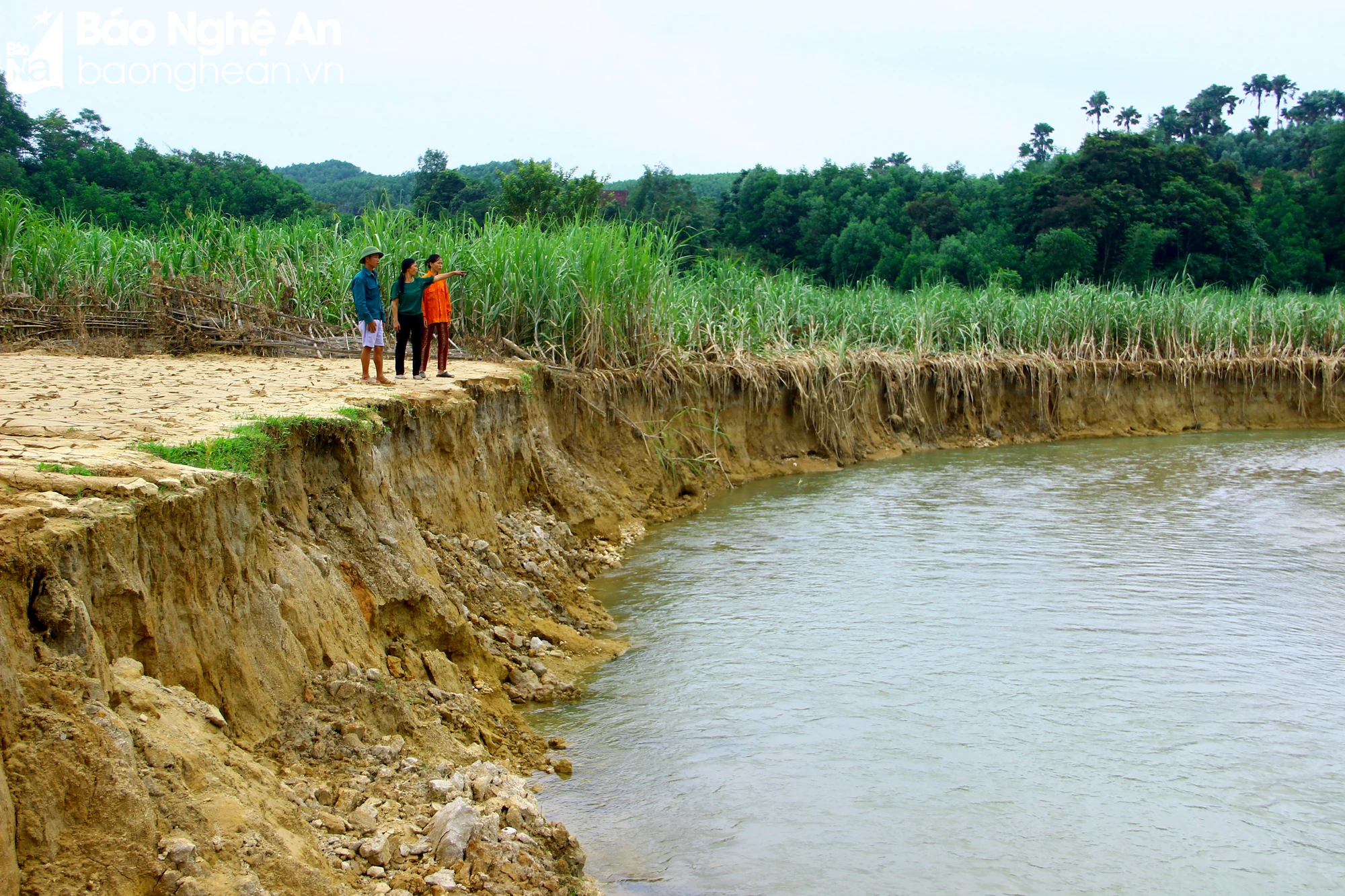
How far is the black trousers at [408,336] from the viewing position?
26.6 feet

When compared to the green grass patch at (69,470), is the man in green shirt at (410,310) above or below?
above

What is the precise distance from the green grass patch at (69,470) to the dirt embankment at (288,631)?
10 millimetres

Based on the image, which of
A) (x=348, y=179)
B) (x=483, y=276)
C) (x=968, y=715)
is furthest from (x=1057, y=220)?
(x=348, y=179)

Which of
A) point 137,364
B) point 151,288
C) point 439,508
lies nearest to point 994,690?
point 439,508

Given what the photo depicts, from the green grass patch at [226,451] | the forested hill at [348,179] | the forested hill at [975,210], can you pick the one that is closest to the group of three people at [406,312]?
the green grass patch at [226,451]

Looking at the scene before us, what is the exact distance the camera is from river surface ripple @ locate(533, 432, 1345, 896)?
391cm

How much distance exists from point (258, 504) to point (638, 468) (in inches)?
260

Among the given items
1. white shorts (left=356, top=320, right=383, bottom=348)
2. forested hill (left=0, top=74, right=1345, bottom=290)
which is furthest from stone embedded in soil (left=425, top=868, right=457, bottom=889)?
forested hill (left=0, top=74, right=1345, bottom=290)

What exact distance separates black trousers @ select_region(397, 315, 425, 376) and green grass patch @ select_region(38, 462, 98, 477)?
4618 mm

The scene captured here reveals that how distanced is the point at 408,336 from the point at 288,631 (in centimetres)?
452

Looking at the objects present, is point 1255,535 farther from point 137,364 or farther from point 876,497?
point 137,364

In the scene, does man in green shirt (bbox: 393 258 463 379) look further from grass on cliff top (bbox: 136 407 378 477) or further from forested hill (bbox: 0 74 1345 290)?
forested hill (bbox: 0 74 1345 290)

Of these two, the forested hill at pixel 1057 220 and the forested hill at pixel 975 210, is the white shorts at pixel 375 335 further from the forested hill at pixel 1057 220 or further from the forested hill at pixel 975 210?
the forested hill at pixel 1057 220

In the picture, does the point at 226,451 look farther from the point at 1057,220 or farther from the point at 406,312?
the point at 1057,220
